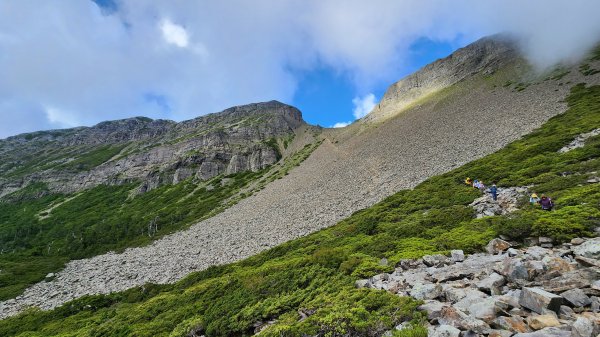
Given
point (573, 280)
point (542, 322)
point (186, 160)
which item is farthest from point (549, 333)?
point (186, 160)

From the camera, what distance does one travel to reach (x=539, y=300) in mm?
8359

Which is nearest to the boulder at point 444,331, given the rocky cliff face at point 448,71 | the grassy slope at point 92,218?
the grassy slope at point 92,218

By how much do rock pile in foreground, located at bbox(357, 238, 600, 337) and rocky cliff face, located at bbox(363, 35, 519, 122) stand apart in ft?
288

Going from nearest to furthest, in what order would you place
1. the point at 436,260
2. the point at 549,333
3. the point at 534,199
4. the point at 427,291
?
1. the point at 549,333
2. the point at 427,291
3. the point at 436,260
4. the point at 534,199

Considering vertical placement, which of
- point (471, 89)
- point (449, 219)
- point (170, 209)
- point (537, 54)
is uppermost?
point (537, 54)

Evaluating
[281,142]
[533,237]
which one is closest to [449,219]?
[533,237]

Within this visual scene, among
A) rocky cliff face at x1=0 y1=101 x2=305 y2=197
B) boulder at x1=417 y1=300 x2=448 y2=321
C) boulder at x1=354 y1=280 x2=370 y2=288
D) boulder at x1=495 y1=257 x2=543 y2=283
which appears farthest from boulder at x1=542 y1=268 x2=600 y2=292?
rocky cliff face at x1=0 y1=101 x2=305 y2=197

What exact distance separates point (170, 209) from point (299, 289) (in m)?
82.4

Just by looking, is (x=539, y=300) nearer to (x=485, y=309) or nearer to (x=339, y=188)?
(x=485, y=309)

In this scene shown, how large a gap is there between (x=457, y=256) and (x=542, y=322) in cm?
715

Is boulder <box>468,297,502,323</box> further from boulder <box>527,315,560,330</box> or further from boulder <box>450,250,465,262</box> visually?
boulder <box>450,250,465,262</box>

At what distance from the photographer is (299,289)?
17.0 metres

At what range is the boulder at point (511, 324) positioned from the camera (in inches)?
310

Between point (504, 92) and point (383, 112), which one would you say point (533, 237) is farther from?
point (383, 112)
